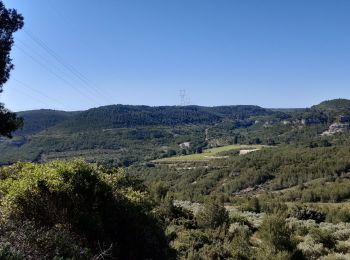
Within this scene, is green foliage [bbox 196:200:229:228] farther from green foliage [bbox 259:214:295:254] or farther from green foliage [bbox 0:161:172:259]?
green foliage [bbox 0:161:172:259]

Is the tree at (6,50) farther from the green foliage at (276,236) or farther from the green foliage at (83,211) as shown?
the green foliage at (276,236)

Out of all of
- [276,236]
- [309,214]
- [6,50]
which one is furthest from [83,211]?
[309,214]

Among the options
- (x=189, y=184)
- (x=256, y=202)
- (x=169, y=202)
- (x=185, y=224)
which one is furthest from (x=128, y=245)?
(x=189, y=184)

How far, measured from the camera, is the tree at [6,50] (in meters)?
15.4

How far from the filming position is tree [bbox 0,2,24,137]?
606 inches

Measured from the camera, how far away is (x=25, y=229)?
34.0 ft

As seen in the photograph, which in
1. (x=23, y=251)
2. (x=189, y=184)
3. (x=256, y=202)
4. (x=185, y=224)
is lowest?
(x=189, y=184)

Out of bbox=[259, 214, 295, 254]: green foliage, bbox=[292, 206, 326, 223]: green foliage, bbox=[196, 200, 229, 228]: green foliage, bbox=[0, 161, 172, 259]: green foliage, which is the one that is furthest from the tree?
bbox=[292, 206, 326, 223]: green foliage

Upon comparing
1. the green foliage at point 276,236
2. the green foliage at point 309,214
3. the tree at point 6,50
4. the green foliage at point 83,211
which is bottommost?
the green foliage at point 309,214

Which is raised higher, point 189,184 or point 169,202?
point 169,202

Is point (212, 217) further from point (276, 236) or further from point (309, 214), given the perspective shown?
point (309, 214)

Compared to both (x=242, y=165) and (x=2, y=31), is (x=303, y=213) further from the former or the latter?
(x=242, y=165)

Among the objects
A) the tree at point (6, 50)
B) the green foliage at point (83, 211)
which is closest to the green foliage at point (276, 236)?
the green foliage at point (83, 211)

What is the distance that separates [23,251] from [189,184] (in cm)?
12861
